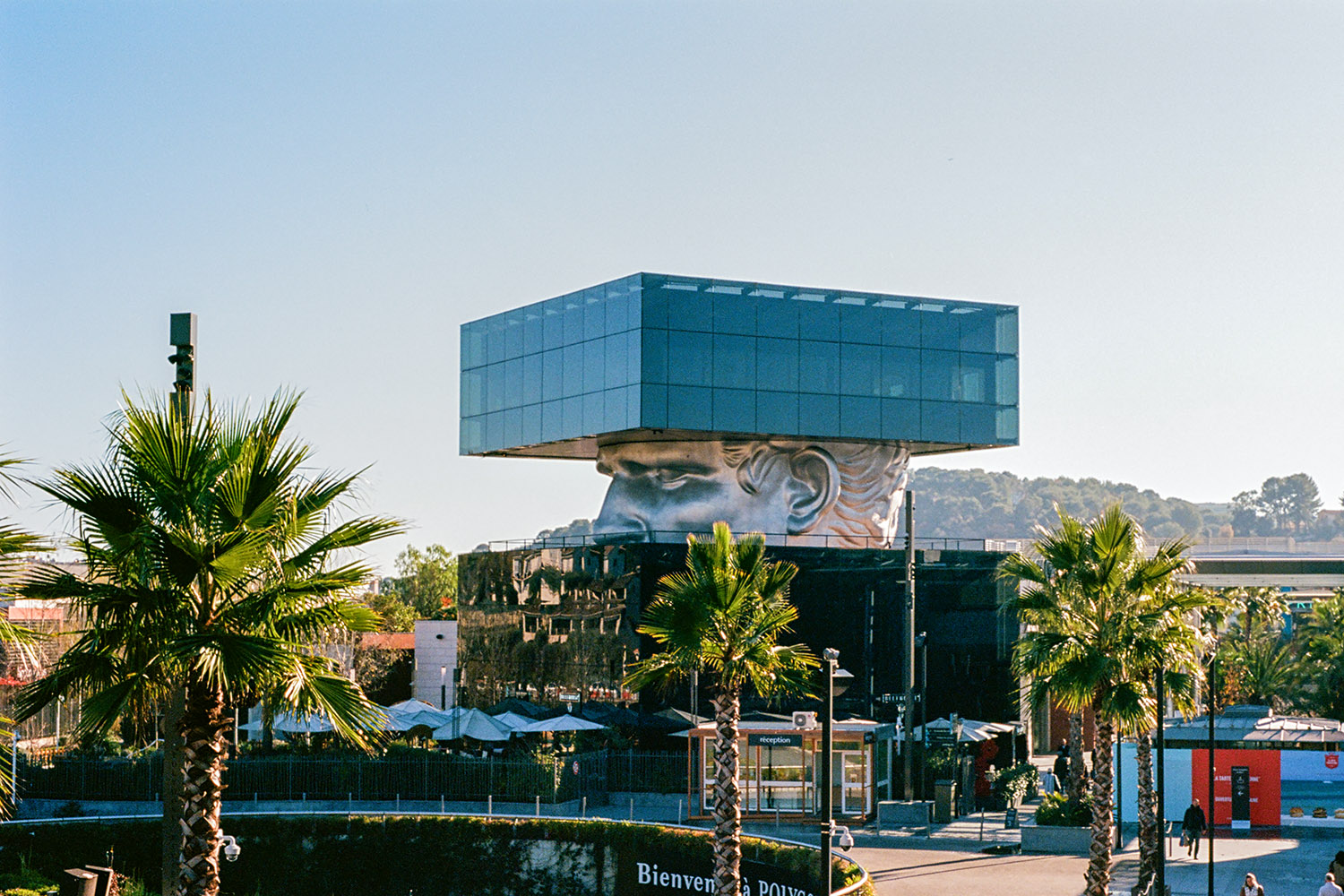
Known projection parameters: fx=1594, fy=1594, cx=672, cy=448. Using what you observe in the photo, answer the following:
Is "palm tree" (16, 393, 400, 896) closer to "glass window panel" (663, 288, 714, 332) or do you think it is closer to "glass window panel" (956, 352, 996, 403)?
"glass window panel" (663, 288, 714, 332)

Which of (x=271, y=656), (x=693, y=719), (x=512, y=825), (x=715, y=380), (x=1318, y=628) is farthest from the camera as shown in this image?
(x=1318, y=628)

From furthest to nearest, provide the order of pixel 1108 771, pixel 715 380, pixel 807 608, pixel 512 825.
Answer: pixel 715 380, pixel 807 608, pixel 512 825, pixel 1108 771

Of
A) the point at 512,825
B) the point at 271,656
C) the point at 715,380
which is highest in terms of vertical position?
the point at 715,380

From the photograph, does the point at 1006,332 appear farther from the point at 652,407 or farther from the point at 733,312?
the point at 652,407

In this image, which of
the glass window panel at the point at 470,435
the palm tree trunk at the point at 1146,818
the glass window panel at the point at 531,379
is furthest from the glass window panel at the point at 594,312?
the palm tree trunk at the point at 1146,818

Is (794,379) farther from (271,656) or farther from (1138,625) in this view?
(271,656)

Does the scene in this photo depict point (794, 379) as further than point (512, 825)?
Yes

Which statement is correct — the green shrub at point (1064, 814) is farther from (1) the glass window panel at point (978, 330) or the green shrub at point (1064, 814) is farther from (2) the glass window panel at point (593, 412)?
(1) the glass window panel at point (978, 330)

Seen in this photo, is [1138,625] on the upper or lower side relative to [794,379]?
lower

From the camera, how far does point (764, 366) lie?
57.7 meters

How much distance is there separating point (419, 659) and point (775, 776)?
37.2 m

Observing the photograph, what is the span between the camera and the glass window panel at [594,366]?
5844 centimetres

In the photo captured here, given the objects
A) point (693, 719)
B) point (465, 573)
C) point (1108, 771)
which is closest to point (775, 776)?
point (693, 719)

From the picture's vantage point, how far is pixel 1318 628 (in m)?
74.1
